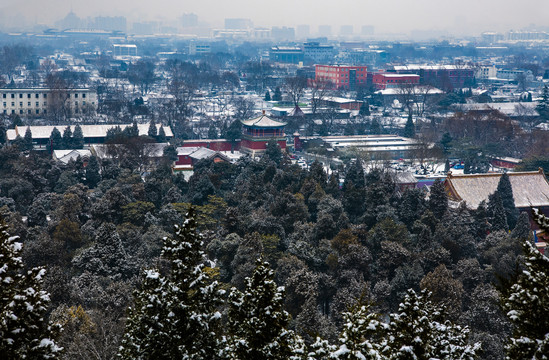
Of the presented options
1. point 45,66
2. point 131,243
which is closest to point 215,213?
point 131,243

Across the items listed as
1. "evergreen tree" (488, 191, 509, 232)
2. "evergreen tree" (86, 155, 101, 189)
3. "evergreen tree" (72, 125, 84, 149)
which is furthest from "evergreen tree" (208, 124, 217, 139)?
"evergreen tree" (488, 191, 509, 232)

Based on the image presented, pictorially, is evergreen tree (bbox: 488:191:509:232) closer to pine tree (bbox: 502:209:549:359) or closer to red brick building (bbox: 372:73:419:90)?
pine tree (bbox: 502:209:549:359)

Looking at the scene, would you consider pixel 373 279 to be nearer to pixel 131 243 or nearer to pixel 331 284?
pixel 331 284

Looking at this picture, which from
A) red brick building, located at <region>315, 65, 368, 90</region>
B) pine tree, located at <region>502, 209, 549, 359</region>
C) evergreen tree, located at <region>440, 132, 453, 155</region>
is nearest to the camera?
pine tree, located at <region>502, 209, 549, 359</region>

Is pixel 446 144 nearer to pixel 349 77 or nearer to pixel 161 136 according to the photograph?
pixel 161 136

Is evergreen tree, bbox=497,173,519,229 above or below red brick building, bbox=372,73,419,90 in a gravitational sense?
below

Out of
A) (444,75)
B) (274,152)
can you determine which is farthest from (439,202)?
(444,75)

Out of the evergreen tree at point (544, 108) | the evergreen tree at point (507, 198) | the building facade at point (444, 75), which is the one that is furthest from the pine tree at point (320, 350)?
the building facade at point (444, 75)
